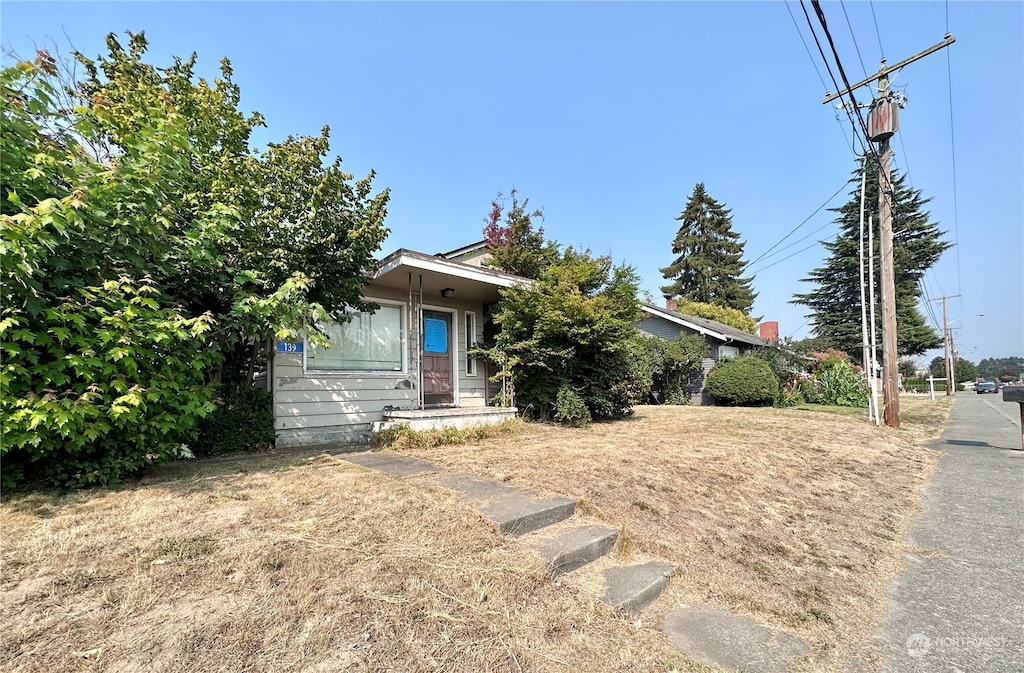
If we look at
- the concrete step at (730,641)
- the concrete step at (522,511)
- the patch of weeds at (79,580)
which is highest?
the patch of weeds at (79,580)

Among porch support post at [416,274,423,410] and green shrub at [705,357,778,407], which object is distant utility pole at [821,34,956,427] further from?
porch support post at [416,274,423,410]

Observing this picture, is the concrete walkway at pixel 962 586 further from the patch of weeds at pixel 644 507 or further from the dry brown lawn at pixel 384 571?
the patch of weeds at pixel 644 507

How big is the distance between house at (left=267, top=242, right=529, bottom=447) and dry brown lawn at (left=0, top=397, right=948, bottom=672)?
220 centimetres

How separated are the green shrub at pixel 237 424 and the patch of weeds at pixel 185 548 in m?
3.67

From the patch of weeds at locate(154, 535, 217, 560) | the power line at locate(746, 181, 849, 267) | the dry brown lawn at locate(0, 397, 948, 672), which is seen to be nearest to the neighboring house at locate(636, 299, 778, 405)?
the power line at locate(746, 181, 849, 267)

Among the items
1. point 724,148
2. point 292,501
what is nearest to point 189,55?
point 292,501

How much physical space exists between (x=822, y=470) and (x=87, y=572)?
7.60 meters

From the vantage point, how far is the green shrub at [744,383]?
1570cm

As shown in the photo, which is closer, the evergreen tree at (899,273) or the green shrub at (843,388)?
the green shrub at (843,388)

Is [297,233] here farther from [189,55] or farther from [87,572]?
[87,572]

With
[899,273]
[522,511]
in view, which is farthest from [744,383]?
[899,273]

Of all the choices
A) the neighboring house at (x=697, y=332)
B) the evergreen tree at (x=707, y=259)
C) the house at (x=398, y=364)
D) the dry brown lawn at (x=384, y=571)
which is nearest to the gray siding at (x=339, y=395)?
the house at (x=398, y=364)

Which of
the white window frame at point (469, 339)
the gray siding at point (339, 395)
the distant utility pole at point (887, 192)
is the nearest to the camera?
the gray siding at point (339, 395)

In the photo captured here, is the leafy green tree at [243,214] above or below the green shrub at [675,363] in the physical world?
above
